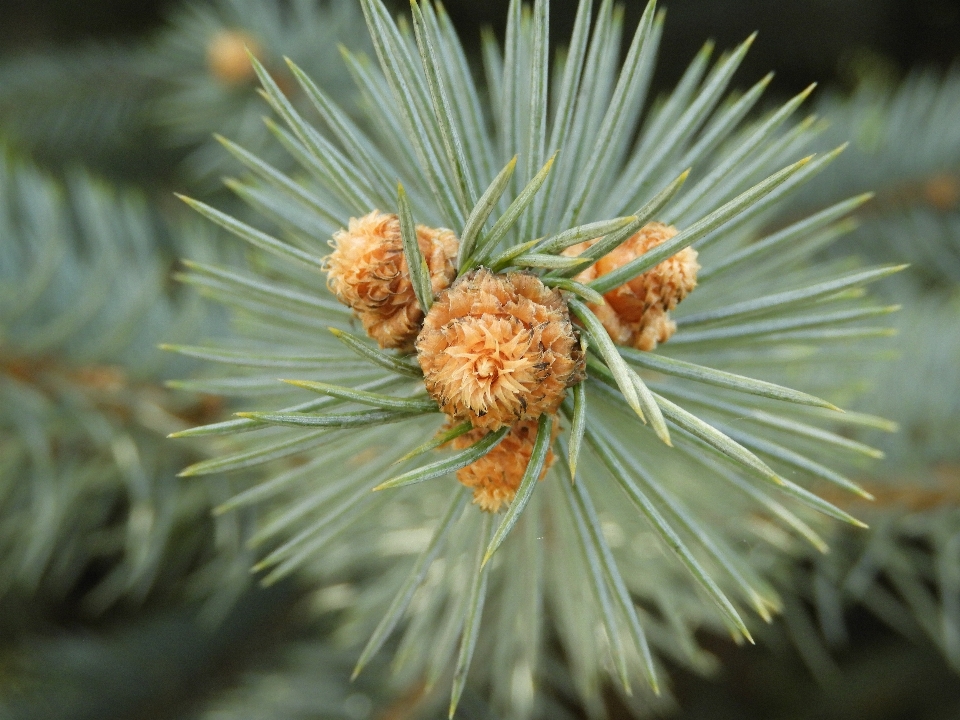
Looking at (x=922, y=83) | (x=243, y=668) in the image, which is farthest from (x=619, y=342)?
(x=922, y=83)

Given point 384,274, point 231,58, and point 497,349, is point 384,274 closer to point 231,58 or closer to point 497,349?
point 497,349

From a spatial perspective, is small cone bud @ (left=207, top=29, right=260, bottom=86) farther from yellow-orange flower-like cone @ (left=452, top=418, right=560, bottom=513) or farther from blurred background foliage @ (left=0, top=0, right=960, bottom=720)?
yellow-orange flower-like cone @ (left=452, top=418, right=560, bottom=513)

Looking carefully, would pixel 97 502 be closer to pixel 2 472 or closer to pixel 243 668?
pixel 2 472

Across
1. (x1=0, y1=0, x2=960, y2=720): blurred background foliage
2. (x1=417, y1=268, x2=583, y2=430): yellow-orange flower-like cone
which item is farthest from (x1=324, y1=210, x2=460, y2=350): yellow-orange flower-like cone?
(x1=0, y1=0, x2=960, y2=720): blurred background foliage

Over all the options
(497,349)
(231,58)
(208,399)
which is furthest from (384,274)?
(231,58)

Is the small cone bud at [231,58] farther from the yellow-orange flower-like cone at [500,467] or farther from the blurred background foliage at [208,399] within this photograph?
the yellow-orange flower-like cone at [500,467]

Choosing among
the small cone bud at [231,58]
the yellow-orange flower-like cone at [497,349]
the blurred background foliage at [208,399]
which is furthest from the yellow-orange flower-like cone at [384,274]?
the small cone bud at [231,58]
